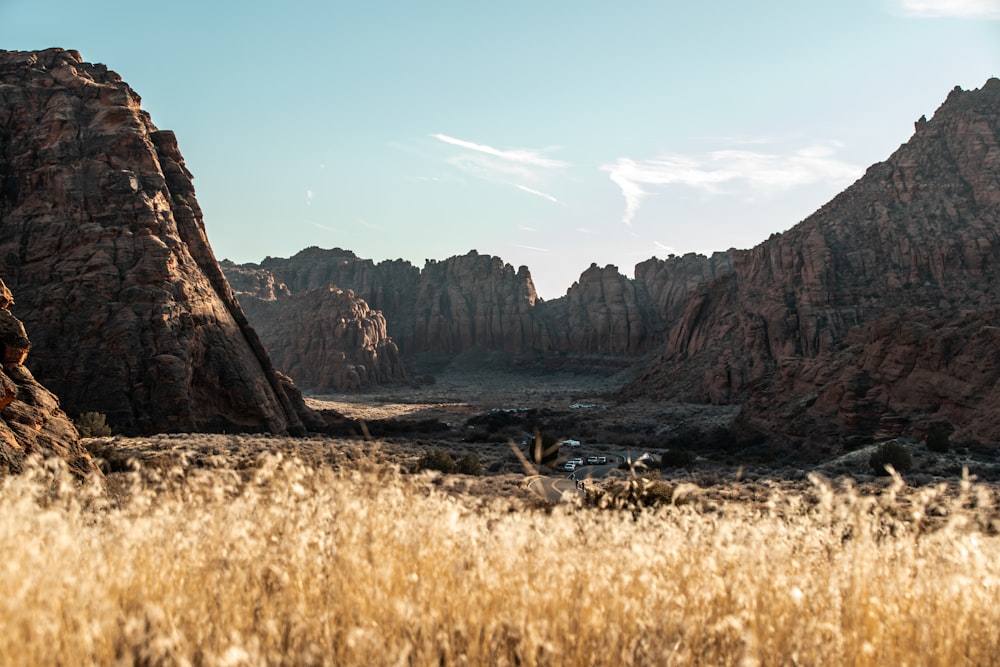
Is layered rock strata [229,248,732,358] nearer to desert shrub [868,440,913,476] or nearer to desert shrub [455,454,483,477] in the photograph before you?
desert shrub [868,440,913,476]

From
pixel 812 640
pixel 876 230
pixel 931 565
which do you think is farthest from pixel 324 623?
pixel 876 230

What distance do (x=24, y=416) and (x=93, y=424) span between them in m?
13.4

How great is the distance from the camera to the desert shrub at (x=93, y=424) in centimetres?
2541

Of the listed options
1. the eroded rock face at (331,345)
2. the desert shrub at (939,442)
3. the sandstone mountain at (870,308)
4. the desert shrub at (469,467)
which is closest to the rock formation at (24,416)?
the desert shrub at (469,467)

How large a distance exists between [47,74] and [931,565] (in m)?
51.0

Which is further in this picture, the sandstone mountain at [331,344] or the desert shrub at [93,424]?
the sandstone mountain at [331,344]

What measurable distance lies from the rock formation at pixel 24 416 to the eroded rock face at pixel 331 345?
89983mm

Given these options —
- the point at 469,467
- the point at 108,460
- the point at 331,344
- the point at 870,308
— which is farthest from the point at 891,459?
the point at 331,344

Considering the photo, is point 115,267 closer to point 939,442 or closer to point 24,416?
point 24,416

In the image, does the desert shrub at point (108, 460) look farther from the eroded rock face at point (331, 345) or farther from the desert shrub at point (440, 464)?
the eroded rock face at point (331, 345)

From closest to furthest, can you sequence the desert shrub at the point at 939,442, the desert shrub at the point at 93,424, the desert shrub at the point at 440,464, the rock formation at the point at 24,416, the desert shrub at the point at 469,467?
the rock formation at the point at 24,416 → the desert shrub at the point at 440,464 → the desert shrub at the point at 469,467 → the desert shrub at the point at 93,424 → the desert shrub at the point at 939,442

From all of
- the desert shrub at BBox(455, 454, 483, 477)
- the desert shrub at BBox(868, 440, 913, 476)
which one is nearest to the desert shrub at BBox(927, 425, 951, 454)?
the desert shrub at BBox(868, 440, 913, 476)

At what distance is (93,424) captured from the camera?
85.9ft

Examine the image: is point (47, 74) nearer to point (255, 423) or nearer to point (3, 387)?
point (255, 423)
